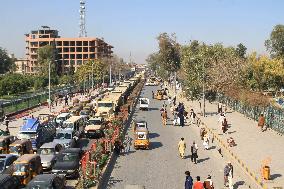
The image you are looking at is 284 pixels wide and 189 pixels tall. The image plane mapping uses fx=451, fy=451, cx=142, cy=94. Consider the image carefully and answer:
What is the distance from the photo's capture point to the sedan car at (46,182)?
1802 cm

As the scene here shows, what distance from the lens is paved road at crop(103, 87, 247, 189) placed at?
2233cm

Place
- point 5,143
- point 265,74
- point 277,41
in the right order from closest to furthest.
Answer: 1. point 5,143
2. point 265,74
3. point 277,41

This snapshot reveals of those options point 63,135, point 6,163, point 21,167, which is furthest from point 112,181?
point 63,135

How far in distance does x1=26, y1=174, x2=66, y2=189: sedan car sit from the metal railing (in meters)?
22.1

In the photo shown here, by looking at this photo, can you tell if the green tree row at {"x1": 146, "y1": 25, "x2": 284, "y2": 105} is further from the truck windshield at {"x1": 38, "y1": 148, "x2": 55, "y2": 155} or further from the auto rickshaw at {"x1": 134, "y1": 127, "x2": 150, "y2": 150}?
the truck windshield at {"x1": 38, "y1": 148, "x2": 55, "y2": 155}

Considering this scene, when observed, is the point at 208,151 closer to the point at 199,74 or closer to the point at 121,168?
the point at 121,168

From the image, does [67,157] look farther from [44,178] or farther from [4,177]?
[4,177]

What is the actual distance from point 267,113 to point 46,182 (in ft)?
87.0

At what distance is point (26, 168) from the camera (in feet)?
68.4

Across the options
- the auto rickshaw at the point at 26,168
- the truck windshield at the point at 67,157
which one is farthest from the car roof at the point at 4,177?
the truck windshield at the point at 67,157

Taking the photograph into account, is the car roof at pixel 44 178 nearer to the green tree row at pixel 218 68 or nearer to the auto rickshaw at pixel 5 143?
the auto rickshaw at pixel 5 143

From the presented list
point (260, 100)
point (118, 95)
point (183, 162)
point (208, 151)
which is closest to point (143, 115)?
point (118, 95)

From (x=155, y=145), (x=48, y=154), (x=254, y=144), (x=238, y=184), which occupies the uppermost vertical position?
(x=48, y=154)

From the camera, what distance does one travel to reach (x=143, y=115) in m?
51.2
